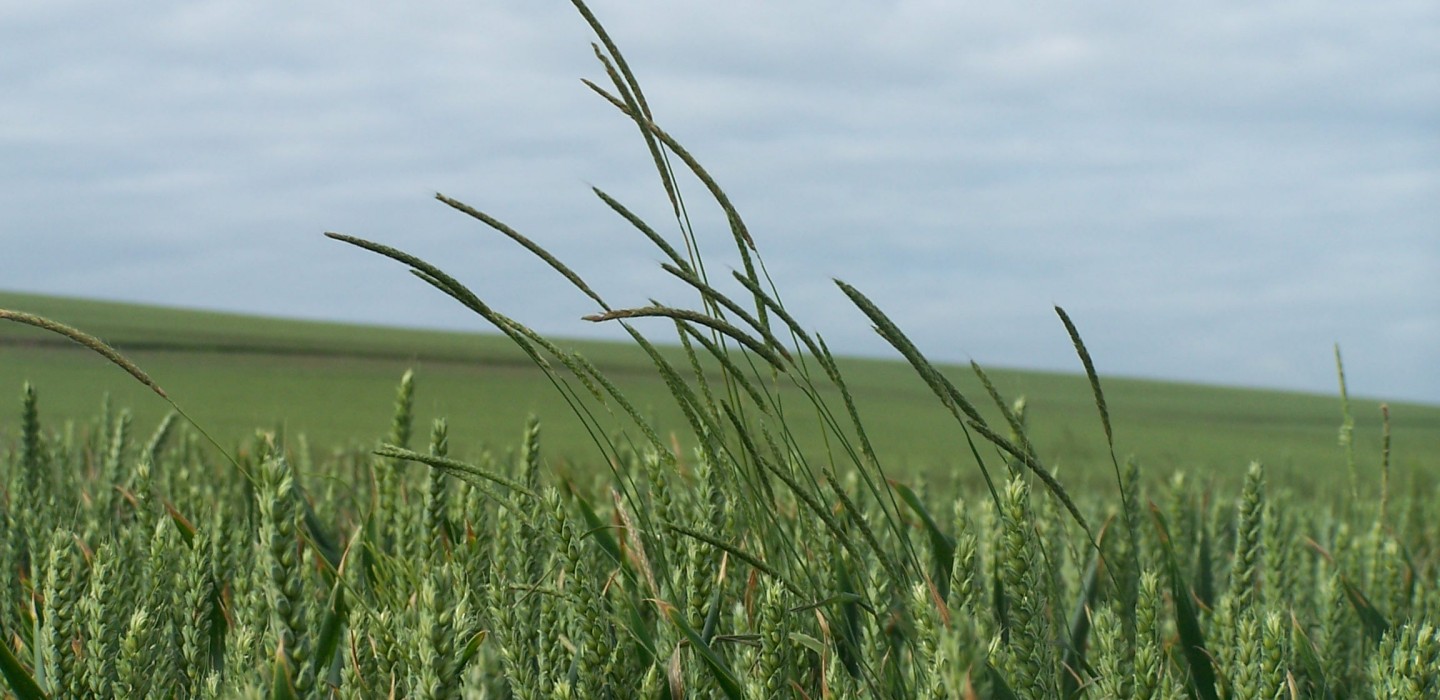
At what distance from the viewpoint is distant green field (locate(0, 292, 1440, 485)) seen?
7.91 meters

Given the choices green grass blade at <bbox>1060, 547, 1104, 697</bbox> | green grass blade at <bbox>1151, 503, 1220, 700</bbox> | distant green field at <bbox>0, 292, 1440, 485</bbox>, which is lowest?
distant green field at <bbox>0, 292, 1440, 485</bbox>

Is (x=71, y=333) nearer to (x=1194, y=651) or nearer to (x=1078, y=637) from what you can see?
(x=1194, y=651)

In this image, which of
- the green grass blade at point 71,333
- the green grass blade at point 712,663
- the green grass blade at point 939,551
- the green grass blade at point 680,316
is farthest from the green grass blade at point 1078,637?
the green grass blade at point 71,333

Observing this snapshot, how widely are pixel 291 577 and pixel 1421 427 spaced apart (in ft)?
95.4

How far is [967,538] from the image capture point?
98 cm

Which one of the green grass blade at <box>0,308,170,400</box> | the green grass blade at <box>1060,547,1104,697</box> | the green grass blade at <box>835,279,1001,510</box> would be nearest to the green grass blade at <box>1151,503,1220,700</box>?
the green grass blade at <box>1060,547,1104,697</box>

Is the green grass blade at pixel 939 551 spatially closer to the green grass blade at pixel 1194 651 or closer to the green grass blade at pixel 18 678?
the green grass blade at pixel 1194 651

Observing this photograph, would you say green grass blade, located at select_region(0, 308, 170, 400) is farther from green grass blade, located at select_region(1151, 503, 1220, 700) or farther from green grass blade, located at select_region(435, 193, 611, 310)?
green grass blade, located at select_region(1151, 503, 1220, 700)

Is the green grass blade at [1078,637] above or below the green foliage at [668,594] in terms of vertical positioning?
below

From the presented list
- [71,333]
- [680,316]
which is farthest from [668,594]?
[71,333]

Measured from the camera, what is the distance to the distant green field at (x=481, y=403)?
791 centimetres

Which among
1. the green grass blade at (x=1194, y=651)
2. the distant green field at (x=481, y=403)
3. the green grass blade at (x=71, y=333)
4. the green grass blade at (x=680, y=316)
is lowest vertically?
the distant green field at (x=481, y=403)

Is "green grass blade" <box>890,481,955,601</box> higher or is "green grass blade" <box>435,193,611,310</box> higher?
"green grass blade" <box>435,193,611,310</box>

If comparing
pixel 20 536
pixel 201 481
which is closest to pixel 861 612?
pixel 20 536
